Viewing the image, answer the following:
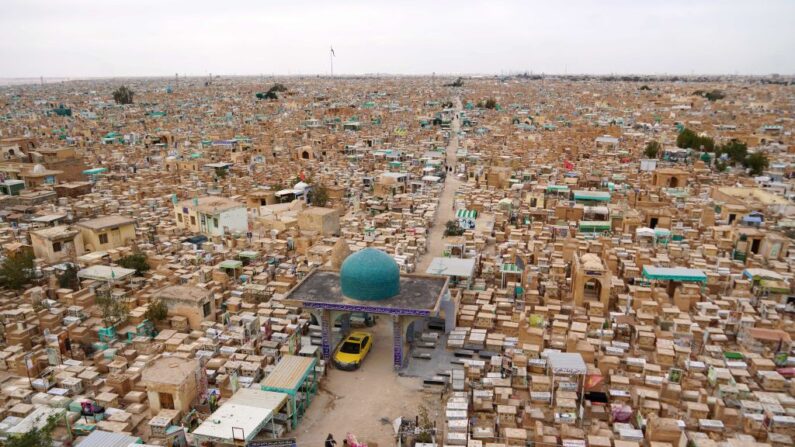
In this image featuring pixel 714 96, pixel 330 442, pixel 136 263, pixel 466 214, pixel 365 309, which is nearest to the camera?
pixel 330 442

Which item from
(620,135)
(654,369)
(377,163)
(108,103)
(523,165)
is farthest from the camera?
(108,103)

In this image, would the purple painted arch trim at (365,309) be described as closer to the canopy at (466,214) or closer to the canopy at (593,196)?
the canopy at (466,214)

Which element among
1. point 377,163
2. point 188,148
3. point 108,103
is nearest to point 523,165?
point 377,163

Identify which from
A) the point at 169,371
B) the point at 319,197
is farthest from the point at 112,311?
the point at 319,197

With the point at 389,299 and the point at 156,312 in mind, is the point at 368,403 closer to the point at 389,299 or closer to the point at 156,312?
the point at 389,299

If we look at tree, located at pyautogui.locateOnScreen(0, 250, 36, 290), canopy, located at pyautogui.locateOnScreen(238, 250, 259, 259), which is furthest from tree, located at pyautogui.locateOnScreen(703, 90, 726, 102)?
tree, located at pyautogui.locateOnScreen(0, 250, 36, 290)

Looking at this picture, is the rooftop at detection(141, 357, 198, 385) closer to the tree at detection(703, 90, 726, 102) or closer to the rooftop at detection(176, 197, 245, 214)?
the rooftop at detection(176, 197, 245, 214)

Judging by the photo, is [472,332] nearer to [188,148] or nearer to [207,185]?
[207,185]
